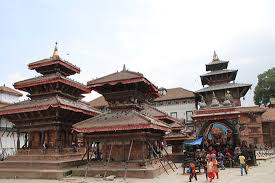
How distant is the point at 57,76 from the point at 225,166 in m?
17.0

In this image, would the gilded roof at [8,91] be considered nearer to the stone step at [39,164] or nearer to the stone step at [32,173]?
the stone step at [39,164]

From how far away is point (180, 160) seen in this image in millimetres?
32500

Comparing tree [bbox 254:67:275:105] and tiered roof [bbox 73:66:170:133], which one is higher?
tree [bbox 254:67:275:105]

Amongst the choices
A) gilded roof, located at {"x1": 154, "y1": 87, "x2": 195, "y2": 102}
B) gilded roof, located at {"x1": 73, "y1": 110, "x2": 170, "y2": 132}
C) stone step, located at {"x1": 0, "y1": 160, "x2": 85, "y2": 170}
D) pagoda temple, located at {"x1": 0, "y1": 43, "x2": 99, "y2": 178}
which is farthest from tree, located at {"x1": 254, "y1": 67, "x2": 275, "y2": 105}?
stone step, located at {"x1": 0, "y1": 160, "x2": 85, "y2": 170}

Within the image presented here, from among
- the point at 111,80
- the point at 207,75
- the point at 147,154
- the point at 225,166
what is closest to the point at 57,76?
the point at 111,80

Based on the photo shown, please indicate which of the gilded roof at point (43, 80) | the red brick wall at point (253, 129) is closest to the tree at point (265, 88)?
the red brick wall at point (253, 129)

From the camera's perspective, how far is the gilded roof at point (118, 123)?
725 inches

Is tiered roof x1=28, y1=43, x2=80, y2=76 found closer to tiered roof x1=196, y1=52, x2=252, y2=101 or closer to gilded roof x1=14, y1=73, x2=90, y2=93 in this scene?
gilded roof x1=14, y1=73, x2=90, y2=93

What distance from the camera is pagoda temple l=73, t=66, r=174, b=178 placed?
18.8 m

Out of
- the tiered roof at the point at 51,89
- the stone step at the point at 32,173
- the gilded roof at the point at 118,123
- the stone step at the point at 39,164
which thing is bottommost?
the stone step at the point at 32,173

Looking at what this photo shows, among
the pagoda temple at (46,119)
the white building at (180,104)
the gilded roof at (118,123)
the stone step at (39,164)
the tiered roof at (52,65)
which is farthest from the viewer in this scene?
the white building at (180,104)

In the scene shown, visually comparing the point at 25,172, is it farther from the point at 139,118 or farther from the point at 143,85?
the point at 143,85

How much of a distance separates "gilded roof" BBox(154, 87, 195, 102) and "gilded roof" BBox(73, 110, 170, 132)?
35.8 m

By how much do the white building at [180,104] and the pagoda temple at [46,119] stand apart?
32.3 metres
